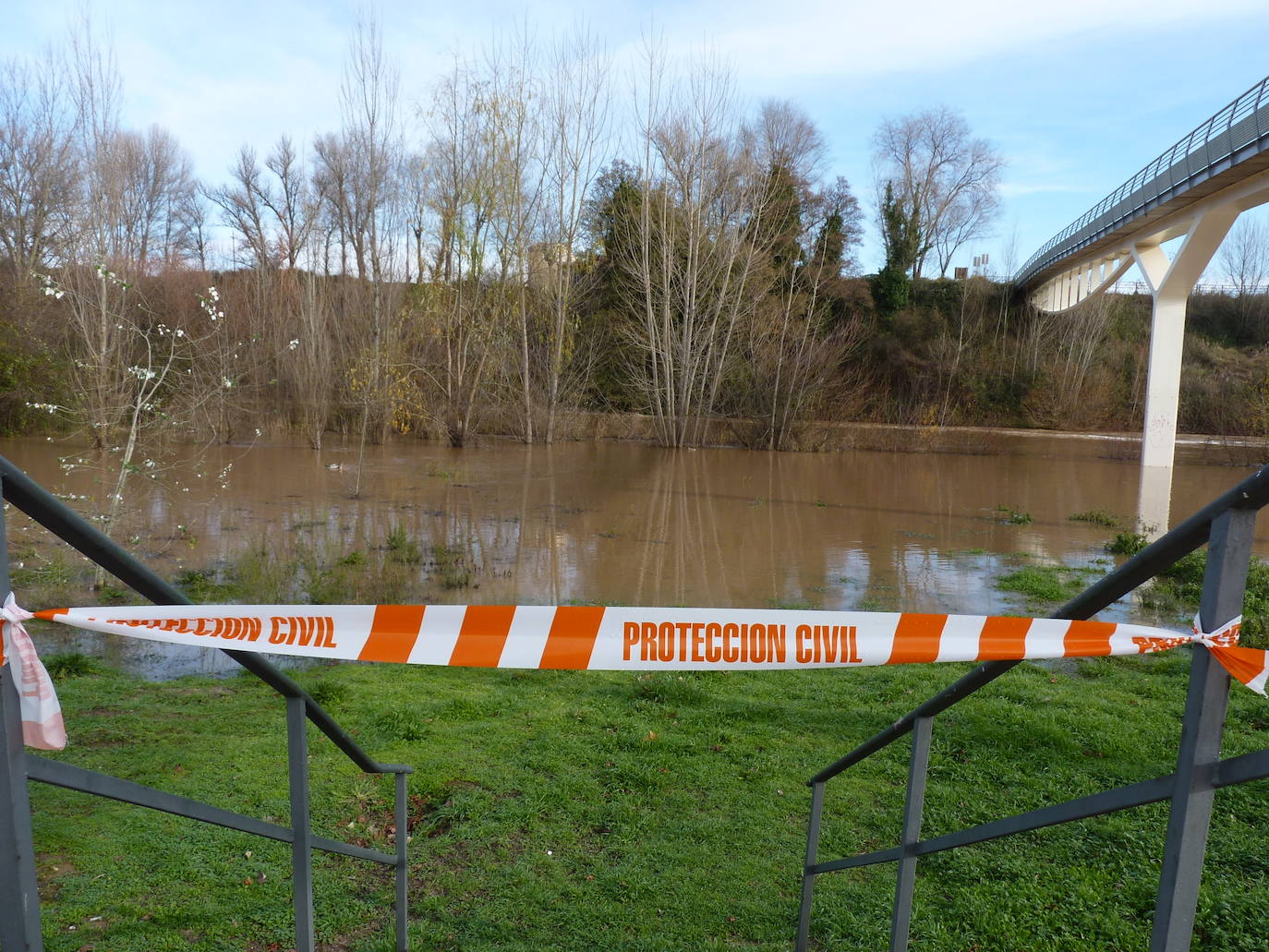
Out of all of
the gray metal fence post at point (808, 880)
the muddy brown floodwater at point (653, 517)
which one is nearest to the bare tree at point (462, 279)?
the muddy brown floodwater at point (653, 517)

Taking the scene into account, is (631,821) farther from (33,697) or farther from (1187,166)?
(1187,166)

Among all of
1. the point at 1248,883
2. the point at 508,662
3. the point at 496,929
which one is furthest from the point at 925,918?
the point at 508,662

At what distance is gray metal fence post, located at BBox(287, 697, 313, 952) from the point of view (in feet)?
8.27

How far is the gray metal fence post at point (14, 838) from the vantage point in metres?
1.47

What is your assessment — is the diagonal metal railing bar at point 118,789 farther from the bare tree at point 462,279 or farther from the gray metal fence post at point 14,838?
the bare tree at point 462,279

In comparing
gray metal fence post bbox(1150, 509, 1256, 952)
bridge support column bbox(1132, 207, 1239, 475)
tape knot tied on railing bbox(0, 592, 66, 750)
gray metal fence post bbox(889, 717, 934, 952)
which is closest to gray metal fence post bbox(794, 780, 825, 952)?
gray metal fence post bbox(889, 717, 934, 952)

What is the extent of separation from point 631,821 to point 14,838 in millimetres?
3533

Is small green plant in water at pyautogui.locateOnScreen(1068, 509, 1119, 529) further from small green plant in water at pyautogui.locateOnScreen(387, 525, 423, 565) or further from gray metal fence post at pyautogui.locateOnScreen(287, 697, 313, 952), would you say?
gray metal fence post at pyautogui.locateOnScreen(287, 697, 313, 952)

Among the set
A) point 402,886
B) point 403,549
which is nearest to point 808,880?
point 402,886

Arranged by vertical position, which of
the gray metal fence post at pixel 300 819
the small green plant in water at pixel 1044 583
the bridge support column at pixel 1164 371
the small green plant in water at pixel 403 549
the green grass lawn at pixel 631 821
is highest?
the bridge support column at pixel 1164 371

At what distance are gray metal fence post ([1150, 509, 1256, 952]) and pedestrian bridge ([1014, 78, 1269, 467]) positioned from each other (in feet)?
76.2

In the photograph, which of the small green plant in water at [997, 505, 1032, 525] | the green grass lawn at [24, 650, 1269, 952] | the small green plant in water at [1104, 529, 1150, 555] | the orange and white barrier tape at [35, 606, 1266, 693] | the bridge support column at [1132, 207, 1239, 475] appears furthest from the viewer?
the bridge support column at [1132, 207, 1239, 475]

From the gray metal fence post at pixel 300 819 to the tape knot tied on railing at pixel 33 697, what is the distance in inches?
32.4

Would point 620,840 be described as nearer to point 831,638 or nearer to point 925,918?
point 925,918
